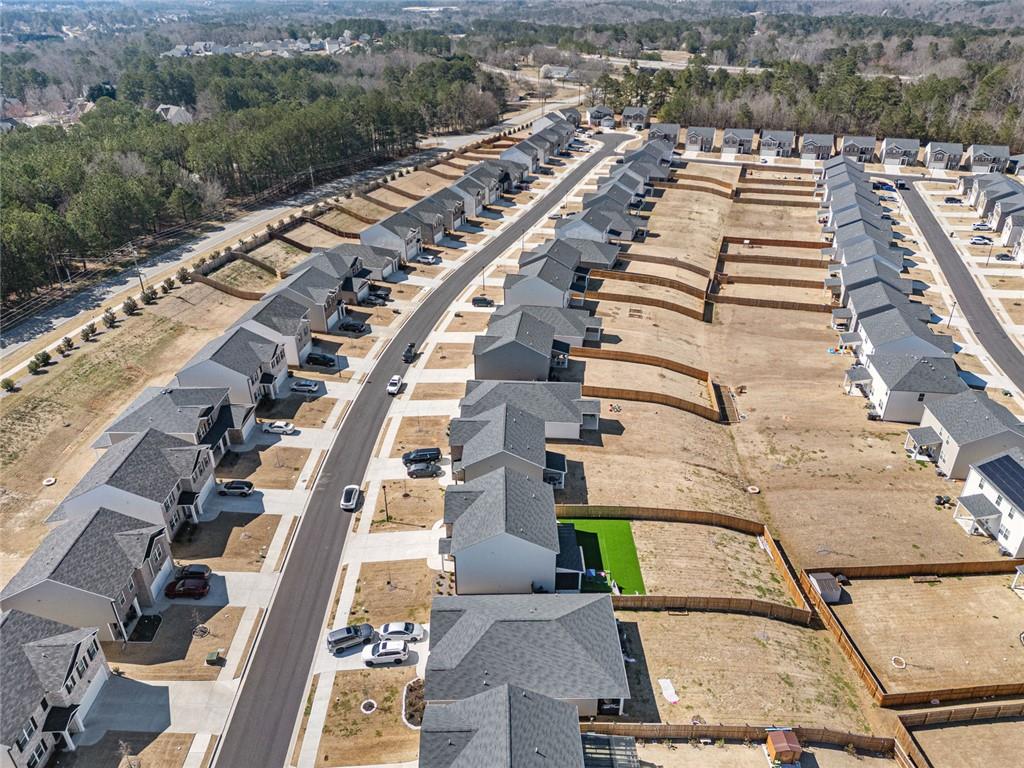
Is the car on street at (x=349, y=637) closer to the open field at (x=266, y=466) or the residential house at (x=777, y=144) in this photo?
the open field at (x=266, y=466)

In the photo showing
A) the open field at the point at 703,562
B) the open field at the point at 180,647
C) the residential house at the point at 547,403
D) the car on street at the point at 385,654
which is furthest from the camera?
the residential house at the point at 547,403

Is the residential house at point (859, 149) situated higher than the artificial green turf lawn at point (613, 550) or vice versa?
the residential house at point (859, 149)

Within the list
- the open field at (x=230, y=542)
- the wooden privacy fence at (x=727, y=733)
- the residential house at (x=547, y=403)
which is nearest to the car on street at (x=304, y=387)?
the residential house at (x=547, y=403)

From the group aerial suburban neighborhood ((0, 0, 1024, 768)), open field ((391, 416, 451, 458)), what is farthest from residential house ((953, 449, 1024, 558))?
open field ((391, 416, 451, 458))

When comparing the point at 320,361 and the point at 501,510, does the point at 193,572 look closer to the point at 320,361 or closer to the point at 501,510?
the point at 501,510

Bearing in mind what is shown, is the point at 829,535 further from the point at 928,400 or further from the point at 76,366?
the point at 76,366

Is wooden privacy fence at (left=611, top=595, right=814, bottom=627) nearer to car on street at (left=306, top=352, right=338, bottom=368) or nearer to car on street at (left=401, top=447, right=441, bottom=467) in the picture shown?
car on street at (left=401, top=447, right=441, bottom=467)
